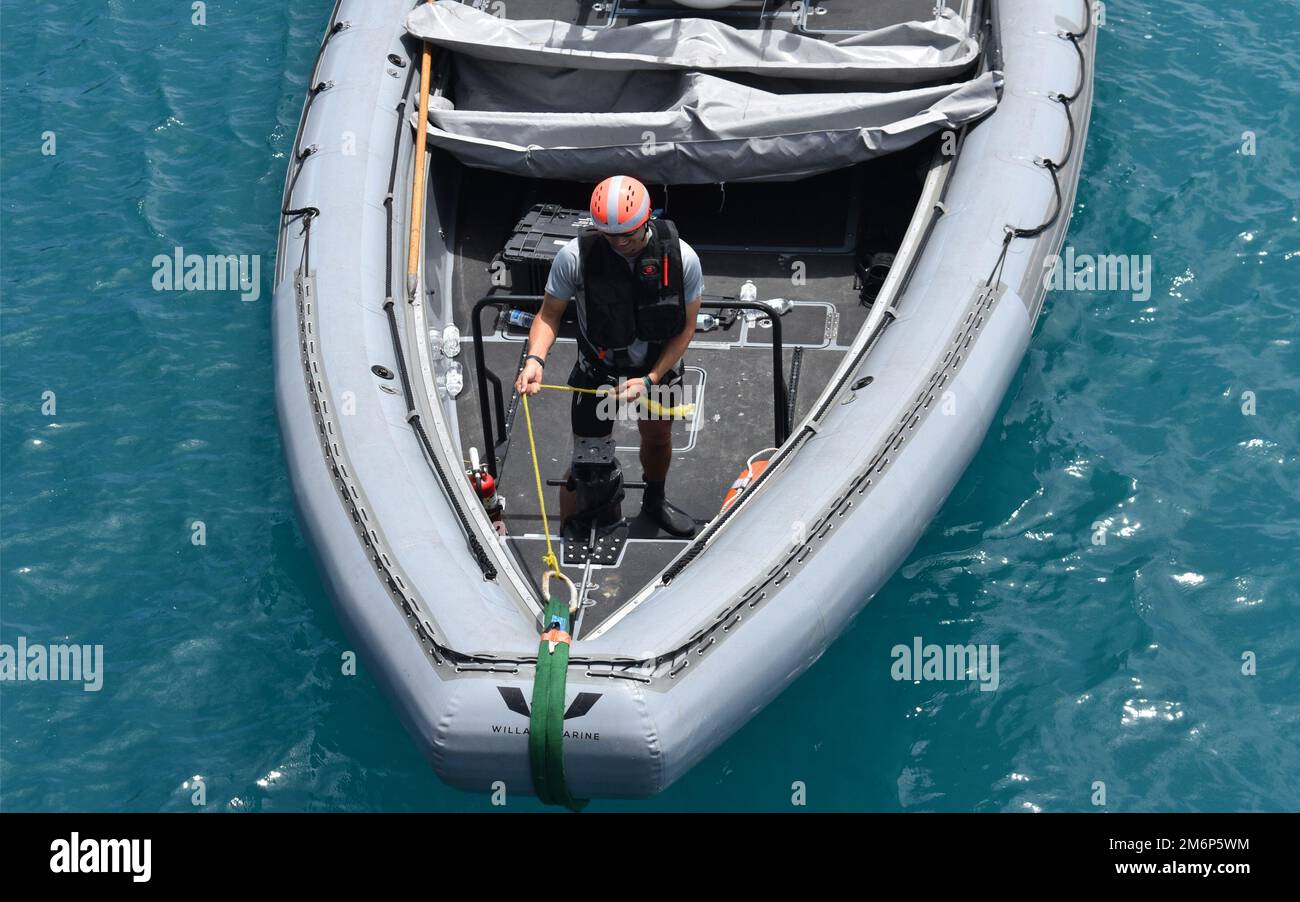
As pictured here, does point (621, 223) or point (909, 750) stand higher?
point (621, 223)

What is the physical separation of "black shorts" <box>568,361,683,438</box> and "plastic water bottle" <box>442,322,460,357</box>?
53.9 inches

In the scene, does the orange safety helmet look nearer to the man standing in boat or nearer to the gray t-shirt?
the man standing in boat

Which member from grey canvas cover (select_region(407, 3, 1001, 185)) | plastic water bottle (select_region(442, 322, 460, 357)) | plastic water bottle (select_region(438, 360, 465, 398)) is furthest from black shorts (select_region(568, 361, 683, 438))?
grey canvas cover (select_region(407, 3, 1001, 185))

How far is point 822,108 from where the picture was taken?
7.58 m

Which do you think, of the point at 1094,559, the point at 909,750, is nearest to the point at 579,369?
the point at 909,750

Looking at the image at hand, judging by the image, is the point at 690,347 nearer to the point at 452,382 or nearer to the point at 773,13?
the point at 452,382

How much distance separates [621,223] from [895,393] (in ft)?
4.75

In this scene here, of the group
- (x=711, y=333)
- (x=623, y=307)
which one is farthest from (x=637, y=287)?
(x=711, y=333)

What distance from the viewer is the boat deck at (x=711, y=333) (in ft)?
21.5

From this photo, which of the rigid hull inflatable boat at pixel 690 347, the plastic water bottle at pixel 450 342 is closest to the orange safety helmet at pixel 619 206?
the rigid hull inflatable boat at pixel 690 347

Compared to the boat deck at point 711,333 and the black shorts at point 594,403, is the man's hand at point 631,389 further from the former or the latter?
the boat deck at point 711,333

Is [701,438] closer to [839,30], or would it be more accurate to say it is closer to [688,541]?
[688,541]

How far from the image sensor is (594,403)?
616 cm

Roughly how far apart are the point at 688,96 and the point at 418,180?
1.57 metres
